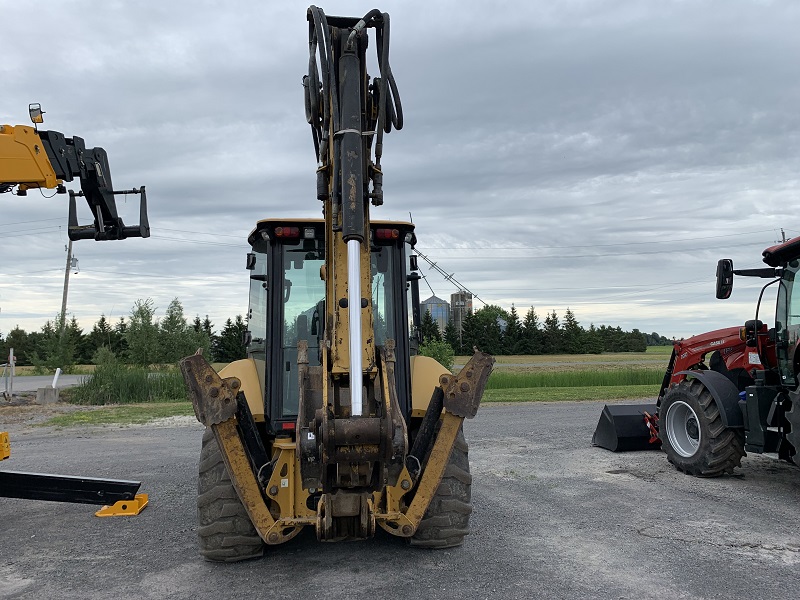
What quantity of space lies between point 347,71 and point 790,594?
436cm

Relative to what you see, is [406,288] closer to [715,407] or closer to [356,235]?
[356,235]

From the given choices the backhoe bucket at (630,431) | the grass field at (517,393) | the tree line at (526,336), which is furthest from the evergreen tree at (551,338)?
the backhoe bucket at (630,431)

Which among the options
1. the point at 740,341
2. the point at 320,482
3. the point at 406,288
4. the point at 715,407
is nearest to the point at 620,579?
the point at 320,482

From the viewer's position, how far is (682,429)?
8.54 m

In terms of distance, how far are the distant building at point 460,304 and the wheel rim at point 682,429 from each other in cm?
5251

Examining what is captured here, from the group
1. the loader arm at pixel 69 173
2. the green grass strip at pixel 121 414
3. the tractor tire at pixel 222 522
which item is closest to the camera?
the tractor tire at pixel 222 522

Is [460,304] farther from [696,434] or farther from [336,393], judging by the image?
[336,393]

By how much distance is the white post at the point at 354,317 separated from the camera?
414 centimetres

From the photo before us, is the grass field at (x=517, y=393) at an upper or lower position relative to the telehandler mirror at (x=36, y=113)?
lower

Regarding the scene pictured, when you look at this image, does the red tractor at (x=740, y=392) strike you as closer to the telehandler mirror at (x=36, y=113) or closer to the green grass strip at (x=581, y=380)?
the telehandler mirror at (x=36, y=113)

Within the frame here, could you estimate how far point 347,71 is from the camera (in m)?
4.42

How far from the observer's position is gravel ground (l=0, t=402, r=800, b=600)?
456 centimetres

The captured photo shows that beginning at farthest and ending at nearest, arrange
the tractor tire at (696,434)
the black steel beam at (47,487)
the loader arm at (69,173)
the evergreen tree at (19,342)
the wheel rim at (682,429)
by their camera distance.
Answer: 1. the evergreen tree at (19,342)
2. the wheel rim at (682,429)
3. the tractor tire at (696,434)
4. the black steel beam at (47,487)
5. the loader arm at (69,173)

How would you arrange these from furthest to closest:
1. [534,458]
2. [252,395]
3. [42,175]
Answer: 1. [534,458]
2. [42,175]
3. [252,395]
